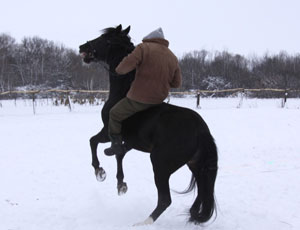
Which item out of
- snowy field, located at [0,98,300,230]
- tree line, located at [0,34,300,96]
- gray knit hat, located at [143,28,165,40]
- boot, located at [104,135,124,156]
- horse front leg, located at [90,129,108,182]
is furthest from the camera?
tree line, located at [0,34,300,96]

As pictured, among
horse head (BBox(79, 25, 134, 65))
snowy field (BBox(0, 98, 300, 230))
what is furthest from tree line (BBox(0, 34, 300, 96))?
horse head (BBox(79, 25, 134, 65))

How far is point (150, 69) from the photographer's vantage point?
11.4 ft

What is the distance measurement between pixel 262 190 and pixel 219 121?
9022mm

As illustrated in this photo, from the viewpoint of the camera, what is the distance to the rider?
3396 mm

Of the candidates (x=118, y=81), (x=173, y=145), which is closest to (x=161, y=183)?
(x=173, y=145)

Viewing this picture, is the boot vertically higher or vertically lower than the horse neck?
lower

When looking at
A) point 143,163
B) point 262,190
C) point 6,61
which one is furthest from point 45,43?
point 262,190

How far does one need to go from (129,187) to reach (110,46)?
9.37 ft

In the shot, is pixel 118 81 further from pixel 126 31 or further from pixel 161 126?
pixel 161 126

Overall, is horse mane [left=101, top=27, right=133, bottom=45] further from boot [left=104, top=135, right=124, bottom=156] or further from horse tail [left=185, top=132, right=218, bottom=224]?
horse tail [left=185, top=132, right=218, bottom=224]

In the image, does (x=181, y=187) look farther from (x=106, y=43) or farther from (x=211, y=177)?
(x=106, y=43)

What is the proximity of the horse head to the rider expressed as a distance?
0.41 metres

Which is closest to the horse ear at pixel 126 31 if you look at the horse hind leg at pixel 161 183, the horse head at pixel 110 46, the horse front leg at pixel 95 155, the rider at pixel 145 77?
the horse head at pixel 110 46

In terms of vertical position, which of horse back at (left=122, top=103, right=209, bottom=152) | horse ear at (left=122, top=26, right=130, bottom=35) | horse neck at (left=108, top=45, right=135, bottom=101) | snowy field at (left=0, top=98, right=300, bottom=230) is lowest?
snowy field at (left=0, top=98, right=300, bottom=230)
